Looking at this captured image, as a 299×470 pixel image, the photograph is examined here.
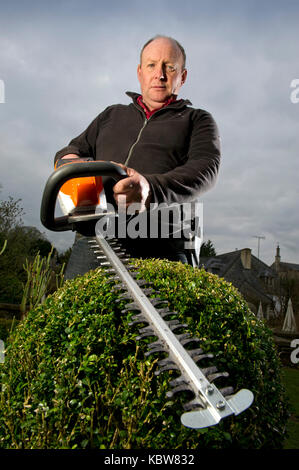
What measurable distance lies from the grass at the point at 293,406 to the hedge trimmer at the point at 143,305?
1.22 meters

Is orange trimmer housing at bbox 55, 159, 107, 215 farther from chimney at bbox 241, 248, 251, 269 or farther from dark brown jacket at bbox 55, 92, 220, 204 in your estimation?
chimney at bbox 241, 248, 251, 269

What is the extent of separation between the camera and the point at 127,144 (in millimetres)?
2742

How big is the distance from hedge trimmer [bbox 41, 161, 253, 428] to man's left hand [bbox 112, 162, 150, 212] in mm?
52

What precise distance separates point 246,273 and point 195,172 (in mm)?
35942

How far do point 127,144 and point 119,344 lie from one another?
1.56m

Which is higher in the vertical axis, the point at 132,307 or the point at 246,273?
the point at 132,307

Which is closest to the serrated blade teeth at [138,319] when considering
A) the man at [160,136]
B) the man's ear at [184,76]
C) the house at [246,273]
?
the man at [160,136]

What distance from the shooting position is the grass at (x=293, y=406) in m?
3.36

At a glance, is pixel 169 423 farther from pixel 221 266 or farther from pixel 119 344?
pixel 221 266

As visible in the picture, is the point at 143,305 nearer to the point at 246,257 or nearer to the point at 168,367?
the point at 168,367

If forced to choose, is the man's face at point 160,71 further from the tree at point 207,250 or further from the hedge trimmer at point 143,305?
the tree at point 207,250

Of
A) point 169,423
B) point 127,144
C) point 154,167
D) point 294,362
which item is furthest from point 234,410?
point 294,362


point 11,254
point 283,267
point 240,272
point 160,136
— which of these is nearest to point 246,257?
point 240,272

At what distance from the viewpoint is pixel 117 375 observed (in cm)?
161
